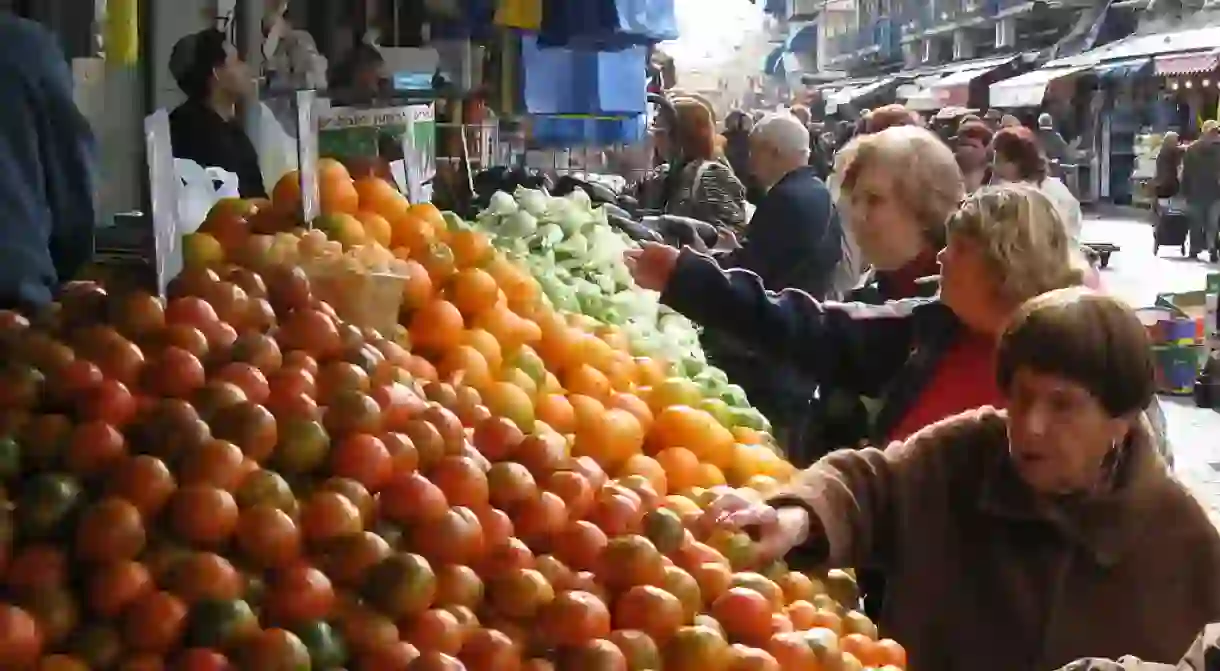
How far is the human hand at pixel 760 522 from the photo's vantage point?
1839mm

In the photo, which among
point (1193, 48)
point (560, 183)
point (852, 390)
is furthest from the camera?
point (1193, 48)

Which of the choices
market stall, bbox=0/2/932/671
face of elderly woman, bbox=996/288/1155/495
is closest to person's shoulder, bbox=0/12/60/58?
market stall, bbox=0/2/932/671

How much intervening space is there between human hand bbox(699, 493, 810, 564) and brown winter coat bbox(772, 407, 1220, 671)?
2.1 inches

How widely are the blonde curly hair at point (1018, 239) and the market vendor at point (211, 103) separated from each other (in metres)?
2.42

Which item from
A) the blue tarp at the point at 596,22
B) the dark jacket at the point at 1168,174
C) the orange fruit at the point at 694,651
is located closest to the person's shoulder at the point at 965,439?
the orange fruit at the point at 694,651

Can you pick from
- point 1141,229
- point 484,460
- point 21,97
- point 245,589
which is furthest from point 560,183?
point 1141,229

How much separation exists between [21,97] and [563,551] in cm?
152

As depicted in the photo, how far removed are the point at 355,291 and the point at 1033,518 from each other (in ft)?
3.33

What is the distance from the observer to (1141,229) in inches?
779

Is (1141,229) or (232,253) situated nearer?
(232,253)

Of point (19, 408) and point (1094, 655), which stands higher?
point (19, 408)

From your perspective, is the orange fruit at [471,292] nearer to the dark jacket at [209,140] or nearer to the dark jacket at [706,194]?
the dark jacket at [209,140]

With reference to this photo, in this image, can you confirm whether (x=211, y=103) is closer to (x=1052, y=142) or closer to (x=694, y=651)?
(x=694, y=651)

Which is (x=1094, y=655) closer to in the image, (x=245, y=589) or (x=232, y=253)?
(x=245, y=589)
